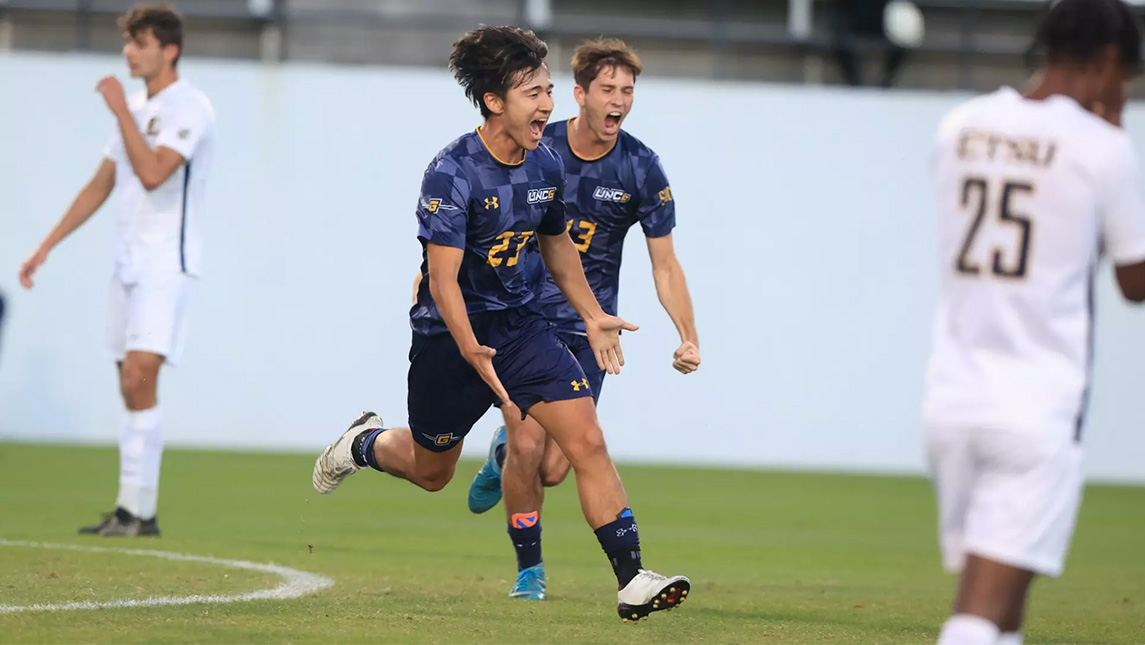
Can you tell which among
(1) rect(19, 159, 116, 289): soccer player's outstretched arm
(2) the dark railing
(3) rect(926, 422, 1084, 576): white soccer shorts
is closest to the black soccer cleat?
(1) rect(19, 159, 116, 289): soccer player's outstretched arm

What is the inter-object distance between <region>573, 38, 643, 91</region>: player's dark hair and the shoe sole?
2.50 meters

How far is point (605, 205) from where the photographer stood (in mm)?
7191

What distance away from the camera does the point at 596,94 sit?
7.03m

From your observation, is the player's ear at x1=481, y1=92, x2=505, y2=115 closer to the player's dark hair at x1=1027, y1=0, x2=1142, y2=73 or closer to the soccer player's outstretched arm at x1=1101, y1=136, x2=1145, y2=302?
the player's dark hair at x1=1027, y1=0, x2=1142, y2=73

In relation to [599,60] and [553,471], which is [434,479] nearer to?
[553,471]

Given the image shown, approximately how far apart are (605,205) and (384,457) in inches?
58.8

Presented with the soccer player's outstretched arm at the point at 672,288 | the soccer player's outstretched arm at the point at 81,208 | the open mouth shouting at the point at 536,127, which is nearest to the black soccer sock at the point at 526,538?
the soccer player's outstretched arm at the point at 672,288

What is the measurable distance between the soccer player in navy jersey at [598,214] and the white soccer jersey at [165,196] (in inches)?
90.4

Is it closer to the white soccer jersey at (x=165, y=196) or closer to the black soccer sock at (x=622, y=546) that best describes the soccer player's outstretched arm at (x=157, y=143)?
the white soccer jersey at (x=165, y=196)

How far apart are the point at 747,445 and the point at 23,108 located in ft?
24.2

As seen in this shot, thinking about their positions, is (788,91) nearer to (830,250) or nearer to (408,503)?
(830,250)

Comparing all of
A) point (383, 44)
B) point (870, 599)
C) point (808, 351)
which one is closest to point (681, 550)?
point (870, 599)

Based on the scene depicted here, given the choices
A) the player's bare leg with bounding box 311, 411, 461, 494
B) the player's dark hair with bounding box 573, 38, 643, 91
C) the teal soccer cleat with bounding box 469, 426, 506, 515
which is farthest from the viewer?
the teal soccer cleat with bounding box 469, 426, 506, 515

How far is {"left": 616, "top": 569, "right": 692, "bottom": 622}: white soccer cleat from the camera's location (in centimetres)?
544
